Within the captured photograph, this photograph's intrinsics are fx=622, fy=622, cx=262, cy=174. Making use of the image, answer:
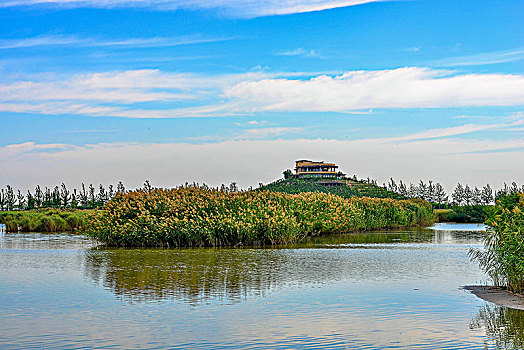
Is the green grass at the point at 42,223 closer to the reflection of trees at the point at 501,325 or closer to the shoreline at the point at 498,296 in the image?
the shoreline at the point at 498,296

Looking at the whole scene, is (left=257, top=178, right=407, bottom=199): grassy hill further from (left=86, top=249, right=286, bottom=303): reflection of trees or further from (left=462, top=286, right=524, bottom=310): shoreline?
(left=462, top=286, right=524, bottom=310): shoreline

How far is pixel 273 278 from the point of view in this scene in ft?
46.5

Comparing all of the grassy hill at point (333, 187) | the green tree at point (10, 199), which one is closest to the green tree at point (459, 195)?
the grassy hill at point (333, 187)

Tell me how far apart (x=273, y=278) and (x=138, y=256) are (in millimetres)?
6598

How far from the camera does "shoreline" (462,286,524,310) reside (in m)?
11.0

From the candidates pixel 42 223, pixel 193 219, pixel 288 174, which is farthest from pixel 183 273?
pixel 288 174

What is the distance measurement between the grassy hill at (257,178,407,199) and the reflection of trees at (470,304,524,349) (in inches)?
2007

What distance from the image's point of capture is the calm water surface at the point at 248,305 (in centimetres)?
848

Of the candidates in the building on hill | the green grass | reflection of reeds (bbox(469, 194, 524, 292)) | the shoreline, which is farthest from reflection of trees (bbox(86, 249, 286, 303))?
the building on hill

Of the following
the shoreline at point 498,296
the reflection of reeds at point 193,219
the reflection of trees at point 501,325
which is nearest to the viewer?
the reflection of trees at point 501,325

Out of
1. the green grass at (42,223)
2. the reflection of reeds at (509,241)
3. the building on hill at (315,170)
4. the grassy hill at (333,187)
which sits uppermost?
the building on hill at (315,170)

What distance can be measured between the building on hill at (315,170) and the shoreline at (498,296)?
64.8 metres

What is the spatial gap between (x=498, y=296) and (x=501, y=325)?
97.8 inches

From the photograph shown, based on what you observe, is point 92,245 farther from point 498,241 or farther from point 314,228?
point 498,241
